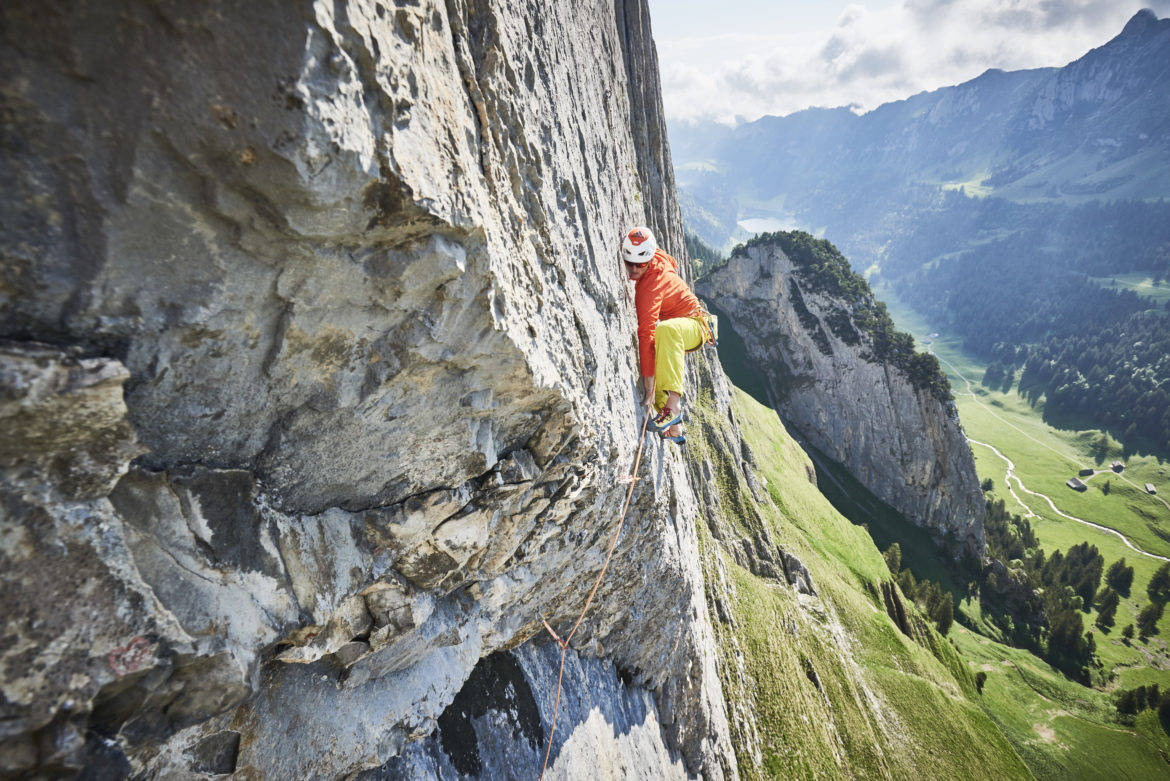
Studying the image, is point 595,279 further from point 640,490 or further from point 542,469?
point 640,490

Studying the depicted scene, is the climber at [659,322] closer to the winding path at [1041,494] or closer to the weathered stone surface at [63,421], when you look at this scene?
the weathered stone surface at [63,421]

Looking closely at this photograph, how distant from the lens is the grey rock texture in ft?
9.82

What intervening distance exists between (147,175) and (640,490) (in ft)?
30.2

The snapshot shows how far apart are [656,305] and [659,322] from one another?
479 millimetres

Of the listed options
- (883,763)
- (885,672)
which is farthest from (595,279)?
(885,672)

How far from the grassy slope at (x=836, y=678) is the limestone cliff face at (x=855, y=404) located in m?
28.9

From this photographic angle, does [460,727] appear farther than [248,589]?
Yes

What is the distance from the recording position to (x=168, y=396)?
3.90 metres

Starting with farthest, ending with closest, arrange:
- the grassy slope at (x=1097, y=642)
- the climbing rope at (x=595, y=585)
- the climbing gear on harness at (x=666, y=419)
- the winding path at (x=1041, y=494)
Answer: the winding path at (x=1041, y=494)
the grassy slope at (x=1097, y=642)
the climbing gear on harness at (x=666, y=419)
the climbing rope at (x=595, y=585)

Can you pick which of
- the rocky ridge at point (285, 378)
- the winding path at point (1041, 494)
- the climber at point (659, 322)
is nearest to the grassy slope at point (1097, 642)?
the winding path at point (1041, 494)

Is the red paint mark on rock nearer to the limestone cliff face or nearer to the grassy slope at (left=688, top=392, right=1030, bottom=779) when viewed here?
the grassy slope at (left=688, top=392, right=1030, bottom=779)

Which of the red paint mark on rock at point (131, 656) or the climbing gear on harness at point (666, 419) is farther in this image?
the climbing gear on harness at point (666, 419)

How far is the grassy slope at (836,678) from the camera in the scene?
24422mm

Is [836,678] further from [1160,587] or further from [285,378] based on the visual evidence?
[1160,587]
